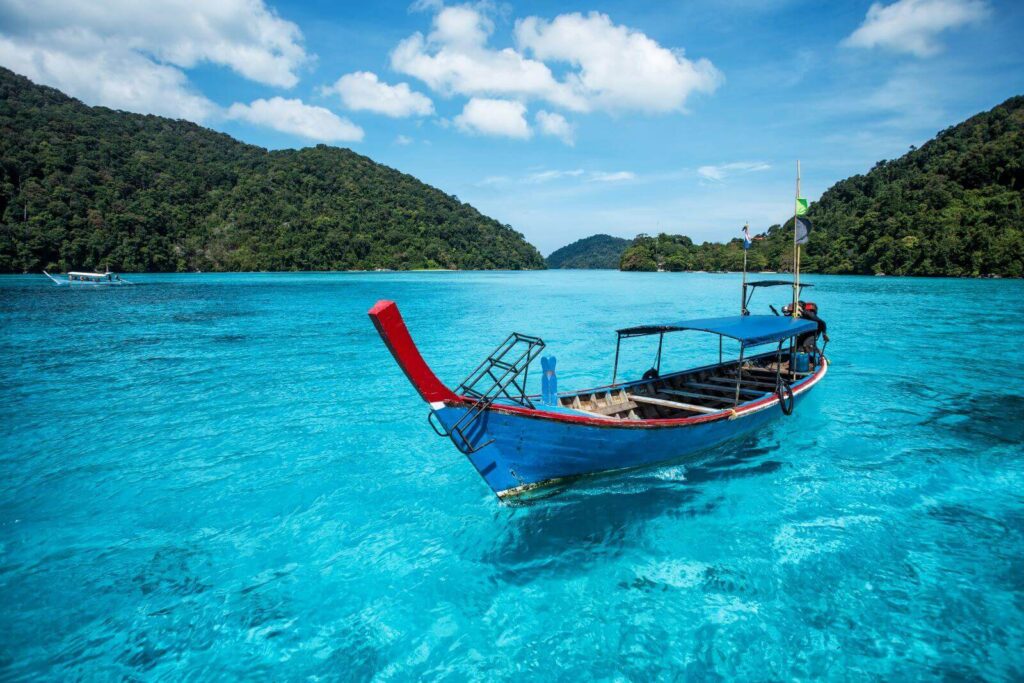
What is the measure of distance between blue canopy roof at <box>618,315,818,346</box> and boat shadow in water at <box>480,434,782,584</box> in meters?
2.57

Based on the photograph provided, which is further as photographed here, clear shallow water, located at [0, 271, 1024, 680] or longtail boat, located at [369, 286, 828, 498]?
longtail boat, located at [369, 286, 828, 498]

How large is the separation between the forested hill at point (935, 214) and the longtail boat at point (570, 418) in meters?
97.7

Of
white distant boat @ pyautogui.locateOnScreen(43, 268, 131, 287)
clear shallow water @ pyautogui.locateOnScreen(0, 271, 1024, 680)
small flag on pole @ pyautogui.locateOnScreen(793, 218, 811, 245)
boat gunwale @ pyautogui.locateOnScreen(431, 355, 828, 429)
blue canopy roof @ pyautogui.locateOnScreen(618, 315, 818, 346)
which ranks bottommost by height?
clear shallow water @ pyautogui.locateOnScreen(0, 271, 1024, 680)

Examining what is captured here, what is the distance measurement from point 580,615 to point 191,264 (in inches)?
5170

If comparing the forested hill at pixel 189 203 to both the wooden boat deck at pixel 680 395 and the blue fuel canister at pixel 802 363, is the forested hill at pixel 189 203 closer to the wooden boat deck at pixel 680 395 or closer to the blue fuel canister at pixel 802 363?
the wooden boat deck at pixel 680 395

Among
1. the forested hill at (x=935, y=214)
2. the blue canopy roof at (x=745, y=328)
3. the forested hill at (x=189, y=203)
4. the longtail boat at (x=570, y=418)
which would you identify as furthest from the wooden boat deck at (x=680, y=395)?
the forested hill at (x=189, y=203)

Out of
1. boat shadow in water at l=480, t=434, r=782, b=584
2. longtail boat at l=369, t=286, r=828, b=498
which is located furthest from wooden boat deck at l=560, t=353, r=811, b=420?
boat shadow in water at l=480, t=434, r=782, b=584

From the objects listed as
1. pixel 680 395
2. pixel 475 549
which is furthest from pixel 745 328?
pixel 475 549

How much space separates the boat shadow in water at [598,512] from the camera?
6891 mm

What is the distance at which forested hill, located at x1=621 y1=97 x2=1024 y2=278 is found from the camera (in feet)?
260

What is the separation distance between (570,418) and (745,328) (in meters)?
5.66

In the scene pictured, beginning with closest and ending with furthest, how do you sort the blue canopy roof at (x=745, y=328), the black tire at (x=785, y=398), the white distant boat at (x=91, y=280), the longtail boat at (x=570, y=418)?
1. the longtail boat at (x=570, y=418)
2. the blue canopy roof at (x=745, y=328)
3. the black tire at (x=785, y=398)
4. the white distant boat at (x=91, y=280)

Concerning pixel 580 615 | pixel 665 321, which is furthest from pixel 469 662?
pixel 665 321

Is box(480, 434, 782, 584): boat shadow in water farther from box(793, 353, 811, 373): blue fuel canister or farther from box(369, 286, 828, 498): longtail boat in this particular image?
box(793, 353, 811, 373): blue fuel canister
